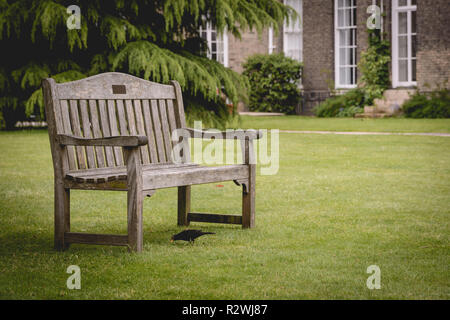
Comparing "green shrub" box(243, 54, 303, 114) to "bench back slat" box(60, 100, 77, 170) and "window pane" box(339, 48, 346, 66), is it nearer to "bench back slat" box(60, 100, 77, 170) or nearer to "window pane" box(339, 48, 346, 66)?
"window pane" box(339, 48, 346, 66)

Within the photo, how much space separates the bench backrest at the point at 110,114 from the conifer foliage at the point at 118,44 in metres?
9.23

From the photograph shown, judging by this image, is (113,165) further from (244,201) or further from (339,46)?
(339,46)

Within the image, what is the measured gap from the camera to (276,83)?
25594 mm

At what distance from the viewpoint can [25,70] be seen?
16375mm

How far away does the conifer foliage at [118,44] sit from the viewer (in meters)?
15.5

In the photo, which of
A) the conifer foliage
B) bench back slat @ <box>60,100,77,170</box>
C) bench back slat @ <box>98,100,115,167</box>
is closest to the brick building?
the conifer foliage

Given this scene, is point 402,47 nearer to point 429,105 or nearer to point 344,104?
point 344,104

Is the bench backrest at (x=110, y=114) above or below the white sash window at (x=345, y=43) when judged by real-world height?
below

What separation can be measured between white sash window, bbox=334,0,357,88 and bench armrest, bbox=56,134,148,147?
67.8 ft

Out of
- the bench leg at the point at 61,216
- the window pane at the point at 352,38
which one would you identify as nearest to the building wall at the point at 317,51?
the window pane at the point at 352,38

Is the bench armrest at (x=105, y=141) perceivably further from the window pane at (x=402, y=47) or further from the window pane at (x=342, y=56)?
the window pane at (x=342, y=56)

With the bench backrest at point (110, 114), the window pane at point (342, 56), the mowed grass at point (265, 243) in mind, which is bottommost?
the mowed grass at point (265, 243)

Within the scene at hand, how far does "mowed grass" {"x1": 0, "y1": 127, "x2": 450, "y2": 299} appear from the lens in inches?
157
